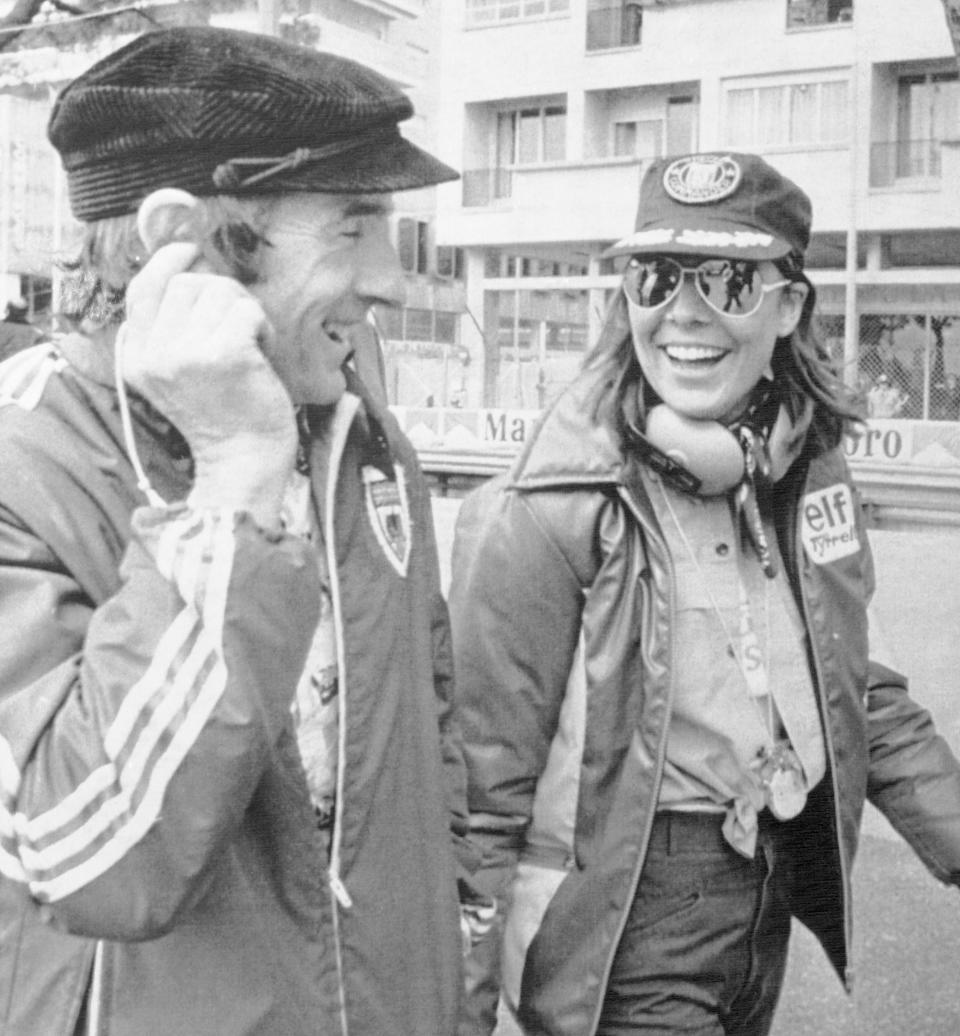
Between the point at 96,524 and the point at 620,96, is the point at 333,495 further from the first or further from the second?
the point at 620,96

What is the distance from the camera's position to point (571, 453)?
8.61 ft

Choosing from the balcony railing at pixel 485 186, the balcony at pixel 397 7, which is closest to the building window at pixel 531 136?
the balcony railing at pixel 485 186

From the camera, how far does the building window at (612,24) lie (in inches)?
409

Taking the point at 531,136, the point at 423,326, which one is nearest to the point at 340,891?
the point at 531,136

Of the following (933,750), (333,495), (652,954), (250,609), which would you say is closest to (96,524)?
(250,609)

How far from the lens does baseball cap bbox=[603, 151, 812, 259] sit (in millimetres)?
2783

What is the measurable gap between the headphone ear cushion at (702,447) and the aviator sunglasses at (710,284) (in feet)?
0.72

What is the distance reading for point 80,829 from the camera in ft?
4.47

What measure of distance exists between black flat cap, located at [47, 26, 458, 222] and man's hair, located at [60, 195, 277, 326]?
0.05 ft

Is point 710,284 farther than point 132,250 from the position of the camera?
Yes

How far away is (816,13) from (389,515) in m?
9.24

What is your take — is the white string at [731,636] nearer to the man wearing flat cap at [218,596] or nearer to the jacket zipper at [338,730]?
the man wearing flat cap at [218,596]

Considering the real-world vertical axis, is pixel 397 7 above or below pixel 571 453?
above

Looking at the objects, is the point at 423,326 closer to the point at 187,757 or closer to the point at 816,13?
the point at 816,13
